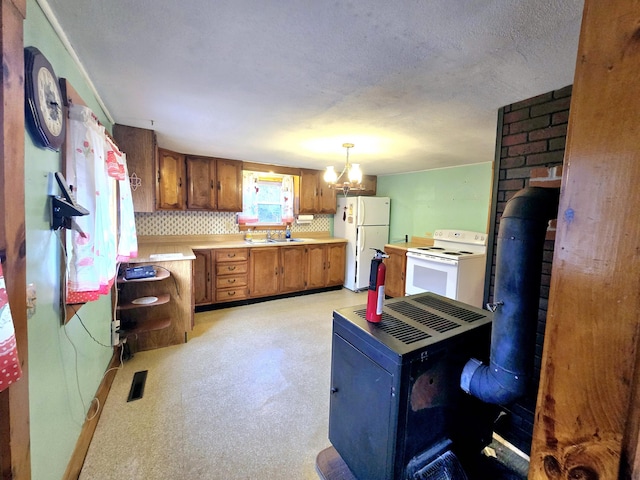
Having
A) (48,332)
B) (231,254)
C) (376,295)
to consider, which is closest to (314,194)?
(231,254)

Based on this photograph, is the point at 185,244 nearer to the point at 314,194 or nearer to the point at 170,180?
the point at 170,180

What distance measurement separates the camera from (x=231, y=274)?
3.96 m

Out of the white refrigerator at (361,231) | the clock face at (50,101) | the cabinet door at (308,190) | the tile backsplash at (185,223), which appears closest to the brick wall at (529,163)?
the clock face at (50,101)

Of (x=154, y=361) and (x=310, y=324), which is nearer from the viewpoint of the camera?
(x=154, y=361)

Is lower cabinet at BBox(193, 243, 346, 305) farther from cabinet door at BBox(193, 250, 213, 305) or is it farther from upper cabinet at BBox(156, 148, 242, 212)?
upper cabinet at BBox(156, 148, 242, 212)

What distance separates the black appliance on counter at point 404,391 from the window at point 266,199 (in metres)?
3.45

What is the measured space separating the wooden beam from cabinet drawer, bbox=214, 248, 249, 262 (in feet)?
9.72

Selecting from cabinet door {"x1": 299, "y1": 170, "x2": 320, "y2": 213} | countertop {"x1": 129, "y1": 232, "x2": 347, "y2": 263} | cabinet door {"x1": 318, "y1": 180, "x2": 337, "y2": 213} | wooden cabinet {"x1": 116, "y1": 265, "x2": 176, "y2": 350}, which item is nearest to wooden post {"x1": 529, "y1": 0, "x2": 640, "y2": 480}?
wooden cabinet {"x1": 116, "y1": 265, "x2": 176, "y2": 350}

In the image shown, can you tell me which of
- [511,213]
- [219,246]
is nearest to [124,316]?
[219,246]

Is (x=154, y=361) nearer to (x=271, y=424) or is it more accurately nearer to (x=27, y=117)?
(x=271, y=424)

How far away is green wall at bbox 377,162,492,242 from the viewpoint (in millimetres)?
3883

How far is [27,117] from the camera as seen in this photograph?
100 centimetres

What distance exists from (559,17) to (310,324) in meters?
3.29

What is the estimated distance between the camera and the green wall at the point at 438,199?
3.88m
